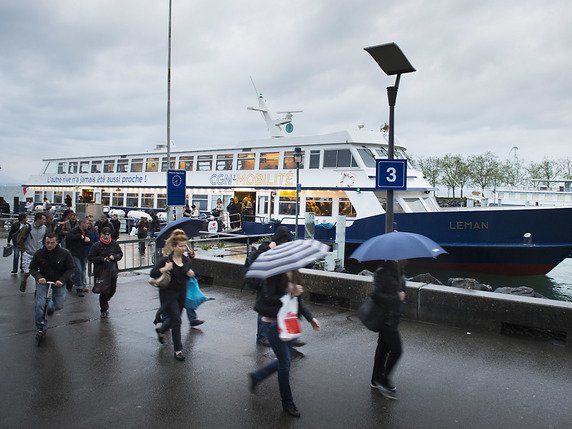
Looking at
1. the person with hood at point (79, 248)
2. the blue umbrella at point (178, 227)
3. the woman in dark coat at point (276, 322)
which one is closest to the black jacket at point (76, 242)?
the person with hood at point (79, 248)

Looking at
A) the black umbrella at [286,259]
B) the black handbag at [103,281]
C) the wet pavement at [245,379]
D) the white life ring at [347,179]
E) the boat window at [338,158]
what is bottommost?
the wet pavement at [245,379]

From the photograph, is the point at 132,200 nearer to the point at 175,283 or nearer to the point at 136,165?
the point at 136,165

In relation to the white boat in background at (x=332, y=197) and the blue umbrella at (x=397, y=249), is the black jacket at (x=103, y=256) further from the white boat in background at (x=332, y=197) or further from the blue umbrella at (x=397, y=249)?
the white boat in background at (x=332, y=197)

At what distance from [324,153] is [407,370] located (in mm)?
13450

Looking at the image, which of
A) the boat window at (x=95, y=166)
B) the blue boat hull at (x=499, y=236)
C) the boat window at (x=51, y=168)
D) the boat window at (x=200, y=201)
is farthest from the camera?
the boat window at (x=51, y=168)

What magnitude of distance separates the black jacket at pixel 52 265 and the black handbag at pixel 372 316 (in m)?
4.22

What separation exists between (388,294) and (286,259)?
120cm

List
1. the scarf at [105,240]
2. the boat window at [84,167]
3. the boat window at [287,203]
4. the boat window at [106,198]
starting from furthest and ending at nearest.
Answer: the boat window at [84,167] → the boat window at [106,198] → the boat window at [287,203] → the scarf at [105,240]

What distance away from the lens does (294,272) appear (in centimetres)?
462

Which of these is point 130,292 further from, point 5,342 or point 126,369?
point 126,369

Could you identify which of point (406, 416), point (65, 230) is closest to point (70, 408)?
point (406, 416)

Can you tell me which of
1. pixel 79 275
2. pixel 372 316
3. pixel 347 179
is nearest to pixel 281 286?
pixel 372 316

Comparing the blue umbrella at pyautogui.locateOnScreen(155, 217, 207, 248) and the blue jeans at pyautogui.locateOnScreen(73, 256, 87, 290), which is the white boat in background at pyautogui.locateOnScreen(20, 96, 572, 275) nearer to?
the blue jeans at pyautogui.locateOnScreen(73, 256, 87, 290)

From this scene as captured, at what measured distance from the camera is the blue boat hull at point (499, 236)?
13609 millimetres
